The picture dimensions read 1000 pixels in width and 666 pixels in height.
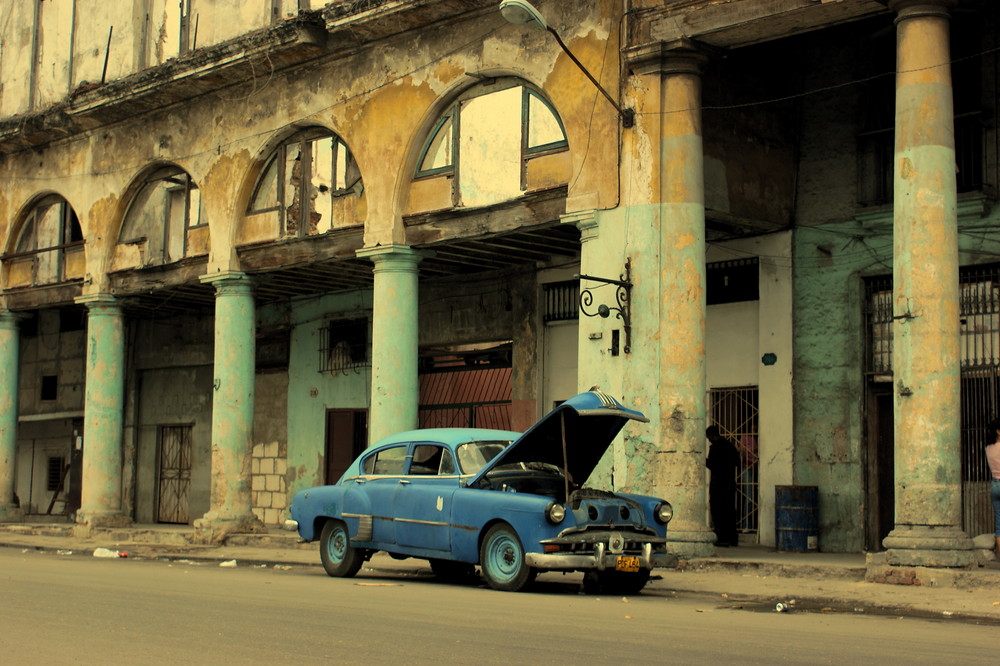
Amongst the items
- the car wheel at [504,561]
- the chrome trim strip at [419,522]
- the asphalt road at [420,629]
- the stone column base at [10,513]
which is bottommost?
the stone column base at [10,513]

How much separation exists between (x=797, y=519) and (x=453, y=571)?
515cm

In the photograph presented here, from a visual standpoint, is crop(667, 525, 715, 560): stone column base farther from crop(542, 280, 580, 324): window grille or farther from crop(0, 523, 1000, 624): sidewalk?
crop(542, 280, 580, 324): window grille

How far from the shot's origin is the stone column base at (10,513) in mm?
26469

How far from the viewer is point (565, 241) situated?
19203 mm

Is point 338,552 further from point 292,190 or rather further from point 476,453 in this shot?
point 292,190

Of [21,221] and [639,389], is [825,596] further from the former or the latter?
[21,221]

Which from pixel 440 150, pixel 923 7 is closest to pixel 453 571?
pixel 440 150

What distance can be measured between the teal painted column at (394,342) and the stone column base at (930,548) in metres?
8.35

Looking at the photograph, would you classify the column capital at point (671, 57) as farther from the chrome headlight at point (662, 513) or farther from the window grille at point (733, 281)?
the chrome headlight at point (662, 513)

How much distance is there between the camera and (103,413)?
2473 centimetres

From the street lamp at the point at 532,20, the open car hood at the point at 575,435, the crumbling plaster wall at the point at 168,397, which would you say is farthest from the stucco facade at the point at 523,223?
the open car hood at the point at 575,435

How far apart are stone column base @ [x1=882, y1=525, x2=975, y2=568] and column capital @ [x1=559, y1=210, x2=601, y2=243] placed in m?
5.80

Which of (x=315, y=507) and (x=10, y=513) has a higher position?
(x=315, y=507)

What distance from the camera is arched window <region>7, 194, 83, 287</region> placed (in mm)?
26344
